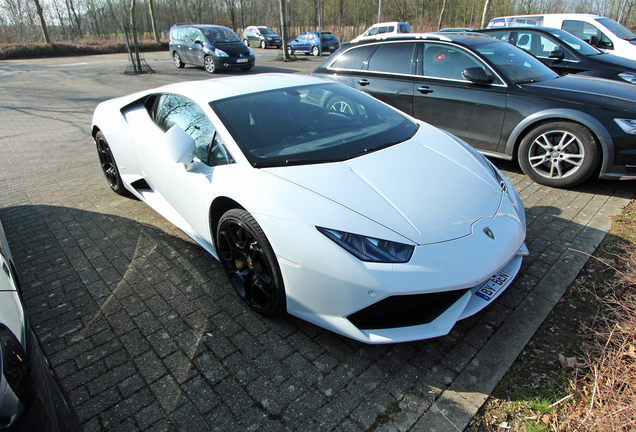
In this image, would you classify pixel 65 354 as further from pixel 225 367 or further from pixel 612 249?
pixel 612 249

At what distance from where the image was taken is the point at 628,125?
152 inches

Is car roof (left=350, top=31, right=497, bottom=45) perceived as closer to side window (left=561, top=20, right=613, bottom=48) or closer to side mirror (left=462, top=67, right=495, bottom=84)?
side mirror (left=462, top=67, right=495, bottom=84)

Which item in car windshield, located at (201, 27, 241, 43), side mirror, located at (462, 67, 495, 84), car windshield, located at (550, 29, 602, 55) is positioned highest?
car windshield, located at (201, 27, 241, 43)

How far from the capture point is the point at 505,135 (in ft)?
15.1

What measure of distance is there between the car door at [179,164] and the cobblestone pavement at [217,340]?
481 millimetres

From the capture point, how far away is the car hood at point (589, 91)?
3.99 meters

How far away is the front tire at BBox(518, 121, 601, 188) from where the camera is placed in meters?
4.05

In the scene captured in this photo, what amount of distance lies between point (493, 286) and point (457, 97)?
→ 3.31m

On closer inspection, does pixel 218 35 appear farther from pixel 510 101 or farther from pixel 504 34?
pixel 510 101

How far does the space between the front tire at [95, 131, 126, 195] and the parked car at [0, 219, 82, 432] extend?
2965 mm

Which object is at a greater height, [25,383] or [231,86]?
[231,86]

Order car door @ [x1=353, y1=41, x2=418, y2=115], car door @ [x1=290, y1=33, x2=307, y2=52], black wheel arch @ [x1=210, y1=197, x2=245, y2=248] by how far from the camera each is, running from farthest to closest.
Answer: car door @ [x1=290, y1=33, x2=307, y2=52]
car door @ [x1=353, y1=41, x2=418, y2=115]
black wheel arch @ [x1=210, y1=197, x2=245, y2=248]

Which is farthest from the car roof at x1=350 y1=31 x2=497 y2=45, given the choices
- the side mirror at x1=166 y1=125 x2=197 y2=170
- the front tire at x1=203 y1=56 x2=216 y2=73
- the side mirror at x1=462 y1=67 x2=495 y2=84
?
the front tire at x1=203 y1=56 x2=216 y2=73

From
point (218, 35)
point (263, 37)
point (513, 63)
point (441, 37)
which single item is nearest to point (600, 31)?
point (513, 63)
